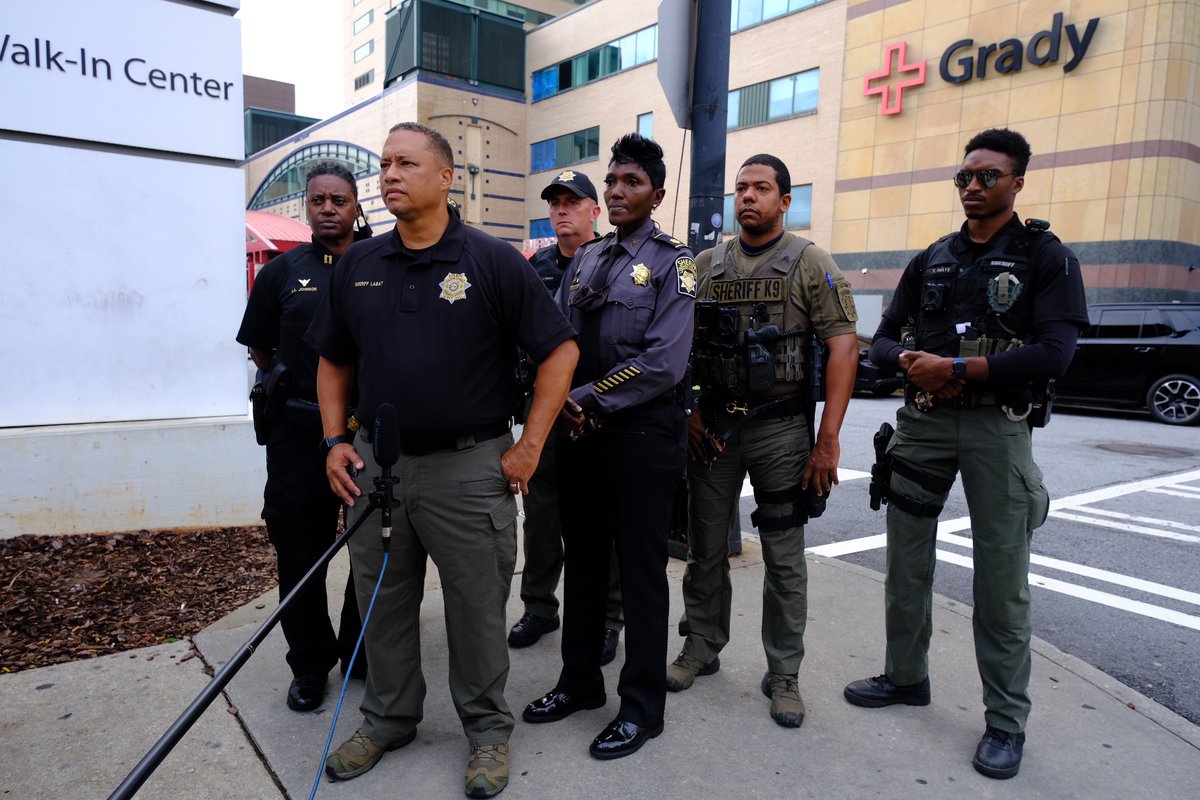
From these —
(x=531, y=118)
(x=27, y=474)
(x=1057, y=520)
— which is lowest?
(x=1057, y=520)

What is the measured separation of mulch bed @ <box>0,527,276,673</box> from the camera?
365 cm

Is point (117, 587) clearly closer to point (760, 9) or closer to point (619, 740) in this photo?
point (619, 740)

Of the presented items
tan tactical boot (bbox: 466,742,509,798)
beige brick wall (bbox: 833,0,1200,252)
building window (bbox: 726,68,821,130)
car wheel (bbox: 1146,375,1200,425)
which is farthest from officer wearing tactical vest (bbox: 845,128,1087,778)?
building window (bbox: 726,68,821,130)

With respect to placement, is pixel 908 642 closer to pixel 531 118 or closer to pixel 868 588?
pixel 868 588

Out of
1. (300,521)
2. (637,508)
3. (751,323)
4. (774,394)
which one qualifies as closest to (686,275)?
(751,323)

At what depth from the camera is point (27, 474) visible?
15.5 ft

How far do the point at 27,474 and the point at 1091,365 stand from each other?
14.2m

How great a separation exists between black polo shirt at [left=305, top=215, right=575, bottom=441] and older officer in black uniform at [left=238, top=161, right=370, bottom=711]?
23.7 inches

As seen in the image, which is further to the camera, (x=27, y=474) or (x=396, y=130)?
(x=27, y=474)

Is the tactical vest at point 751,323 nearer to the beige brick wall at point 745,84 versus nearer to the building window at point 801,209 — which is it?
the beige brick wall at point 745,84

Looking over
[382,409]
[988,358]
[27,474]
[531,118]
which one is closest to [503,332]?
[382,409]

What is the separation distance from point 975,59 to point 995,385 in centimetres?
2292

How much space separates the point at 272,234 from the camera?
19516mm

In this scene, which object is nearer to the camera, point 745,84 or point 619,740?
point 619,740
